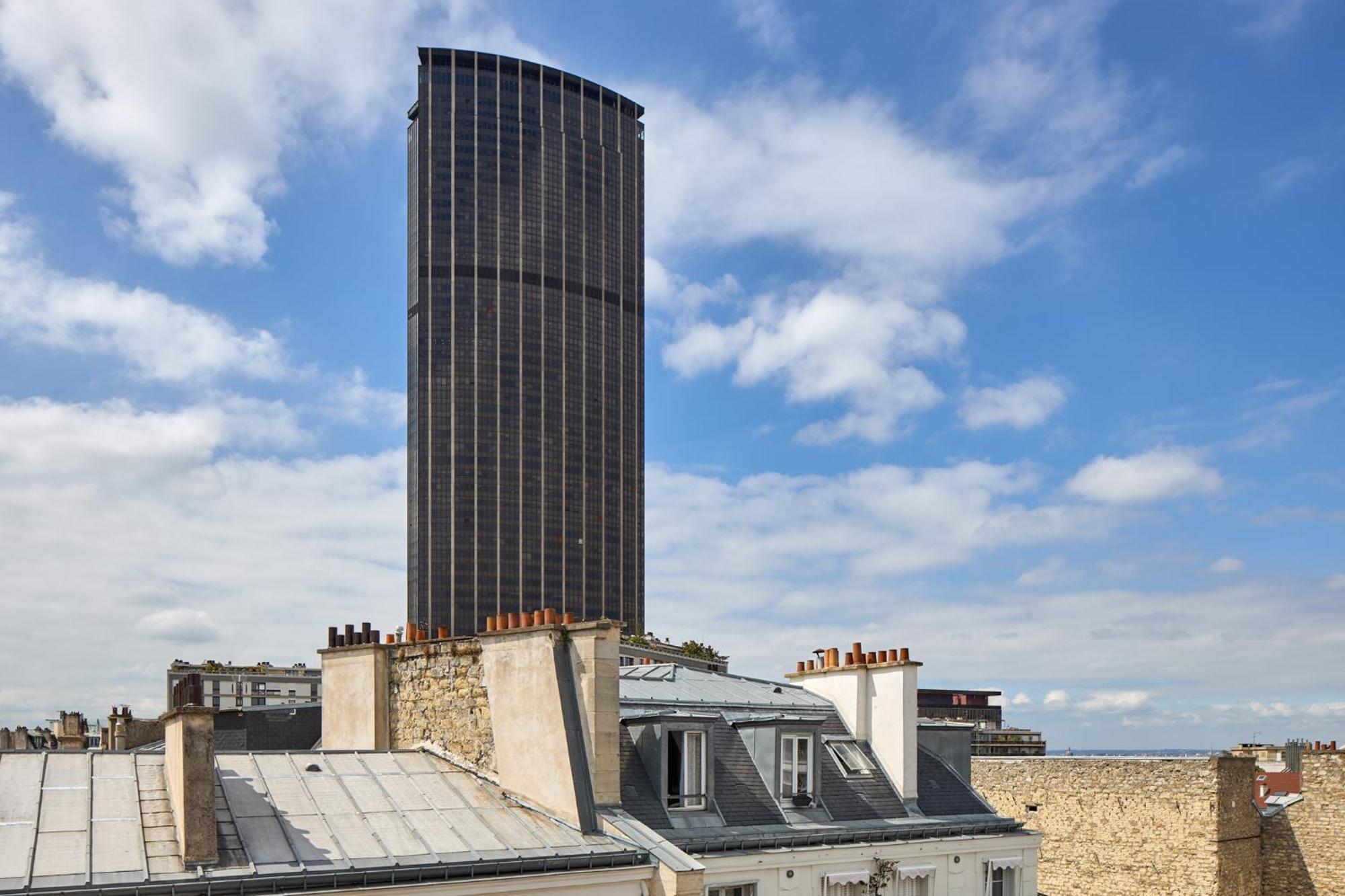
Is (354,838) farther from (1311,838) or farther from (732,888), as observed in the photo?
(1311,838)

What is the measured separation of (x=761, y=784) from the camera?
18.0m

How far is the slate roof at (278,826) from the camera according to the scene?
38.2 feet

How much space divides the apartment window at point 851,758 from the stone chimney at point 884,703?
1.05 ft

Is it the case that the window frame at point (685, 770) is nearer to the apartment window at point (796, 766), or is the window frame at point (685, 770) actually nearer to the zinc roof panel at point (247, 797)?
the apartment window at point (796, 766)

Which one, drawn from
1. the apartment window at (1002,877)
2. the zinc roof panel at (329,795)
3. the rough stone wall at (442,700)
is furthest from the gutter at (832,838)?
the zinc roof panel at (329,795)

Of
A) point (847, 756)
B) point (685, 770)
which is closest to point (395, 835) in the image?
point (685, 770)

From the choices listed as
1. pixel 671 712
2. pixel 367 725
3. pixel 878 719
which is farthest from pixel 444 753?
pixel 878 719

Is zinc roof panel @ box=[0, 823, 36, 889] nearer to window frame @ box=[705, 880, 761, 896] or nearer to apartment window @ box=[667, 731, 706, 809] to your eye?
apartment window @ box=[667, 731, 706, 809]

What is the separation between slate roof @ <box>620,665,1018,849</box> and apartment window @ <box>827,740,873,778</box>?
127 mm

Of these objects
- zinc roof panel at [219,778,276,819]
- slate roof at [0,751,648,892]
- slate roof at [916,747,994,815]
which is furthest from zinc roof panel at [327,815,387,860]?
slate roof at [916,747,994,815]

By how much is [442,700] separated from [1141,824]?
21467 mm

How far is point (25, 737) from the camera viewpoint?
32094 mm

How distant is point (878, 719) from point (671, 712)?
5.43m

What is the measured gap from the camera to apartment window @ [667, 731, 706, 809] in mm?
16656
